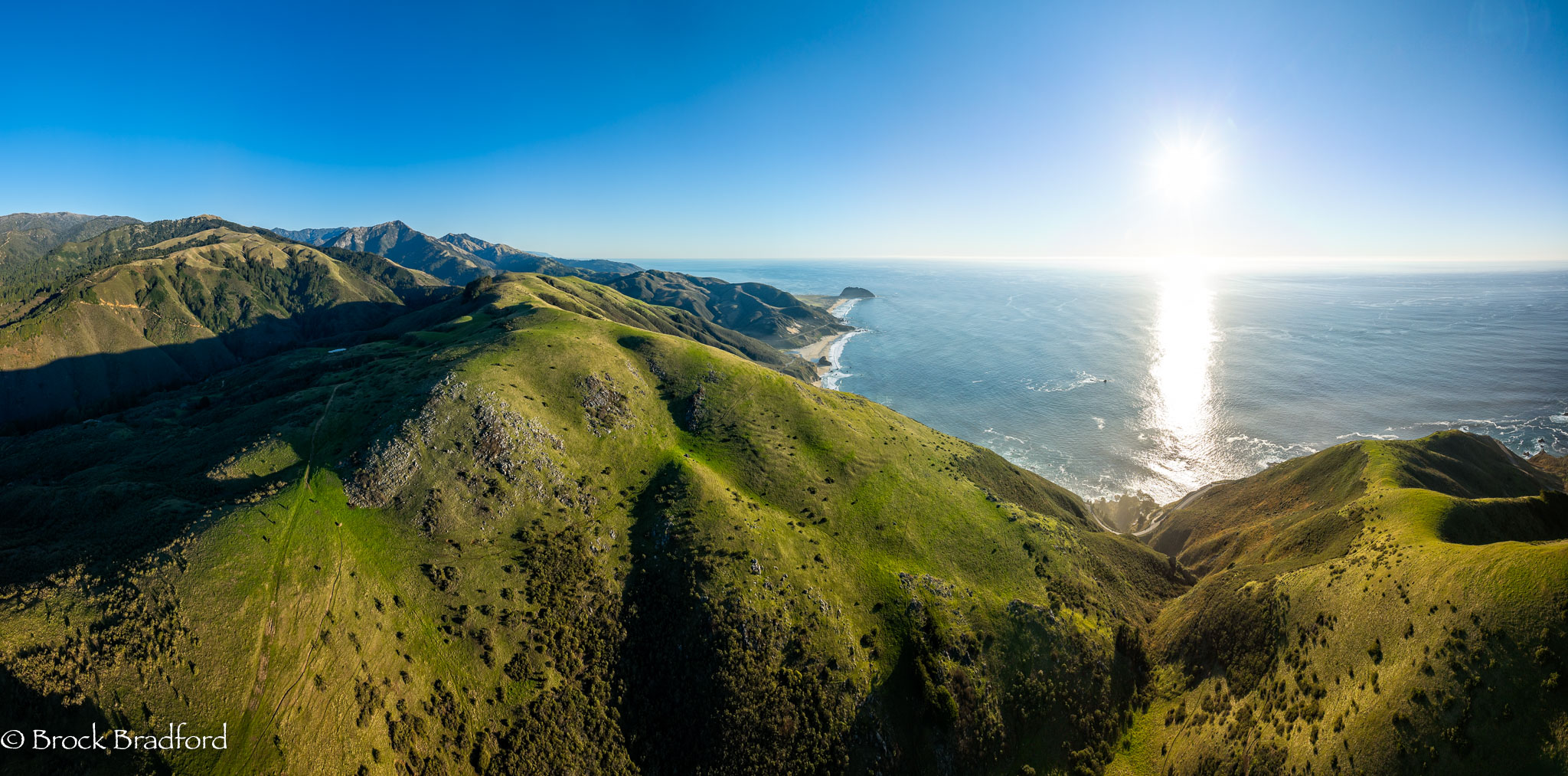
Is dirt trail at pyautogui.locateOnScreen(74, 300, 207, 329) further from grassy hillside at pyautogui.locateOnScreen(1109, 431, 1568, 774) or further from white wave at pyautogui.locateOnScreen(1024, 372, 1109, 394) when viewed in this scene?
white wave at pyautogui.locateOnScreen(1024, 372, 1109, 394)

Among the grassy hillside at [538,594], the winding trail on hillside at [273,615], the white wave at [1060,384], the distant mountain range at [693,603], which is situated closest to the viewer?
the winding trail on hillside at [273,615]

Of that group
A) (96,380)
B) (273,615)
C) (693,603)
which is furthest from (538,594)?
(96,380)

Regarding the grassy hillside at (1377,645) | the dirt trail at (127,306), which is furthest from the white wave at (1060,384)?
the dirt trail at (127,306)

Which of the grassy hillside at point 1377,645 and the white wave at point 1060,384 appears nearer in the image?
the grassy hillside at point 1377,645

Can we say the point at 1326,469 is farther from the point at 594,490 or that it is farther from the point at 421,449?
the point at 421,449

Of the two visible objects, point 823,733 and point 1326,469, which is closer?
point 823,733

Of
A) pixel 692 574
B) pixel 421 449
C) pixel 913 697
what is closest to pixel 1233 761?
pixel 913 697

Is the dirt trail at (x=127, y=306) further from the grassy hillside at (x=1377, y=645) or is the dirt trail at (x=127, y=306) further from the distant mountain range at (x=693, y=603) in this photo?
the grassy hillside at (x=1377, y=645)
